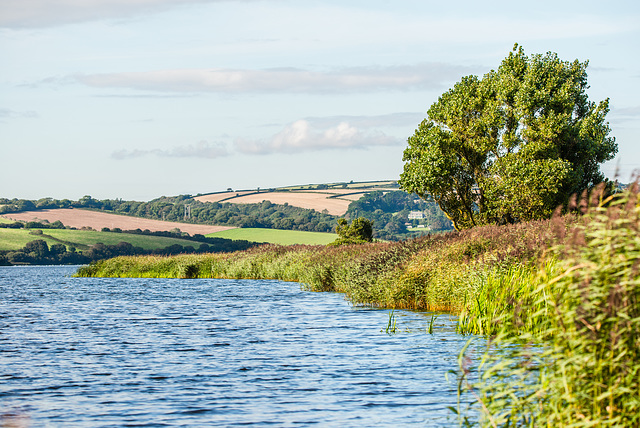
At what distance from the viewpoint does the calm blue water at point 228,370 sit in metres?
10.8

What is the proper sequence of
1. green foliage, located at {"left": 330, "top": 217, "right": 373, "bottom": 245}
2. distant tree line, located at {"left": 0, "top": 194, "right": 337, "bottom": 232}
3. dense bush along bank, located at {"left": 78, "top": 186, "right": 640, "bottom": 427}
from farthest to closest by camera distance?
distant tree line, located at {"left": 0, "top": 194, "right": 337, "bottom": 232} → green foliage, located at {"left": 330, "top": 217, "right": 373, "bottom": 245} → dense bush along bank, located at {"left": 78, "top": 186, "right": 640, "bottom": 427}

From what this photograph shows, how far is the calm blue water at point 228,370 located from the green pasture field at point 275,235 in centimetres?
8938

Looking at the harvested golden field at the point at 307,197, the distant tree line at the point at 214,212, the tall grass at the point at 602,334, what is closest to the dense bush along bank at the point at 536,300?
the tall grass at the point at 602,334

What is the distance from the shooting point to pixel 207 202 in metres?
184

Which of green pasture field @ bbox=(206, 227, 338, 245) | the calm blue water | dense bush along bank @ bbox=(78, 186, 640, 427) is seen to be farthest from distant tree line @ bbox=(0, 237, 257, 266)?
the calm blue water

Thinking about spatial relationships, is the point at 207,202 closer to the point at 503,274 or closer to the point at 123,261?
the point at 123,261

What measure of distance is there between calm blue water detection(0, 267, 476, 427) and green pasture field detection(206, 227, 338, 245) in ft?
293

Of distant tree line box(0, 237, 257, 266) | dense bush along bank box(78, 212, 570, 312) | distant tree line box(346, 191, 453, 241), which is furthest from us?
distant tree line box(346, 191, 453, 241)

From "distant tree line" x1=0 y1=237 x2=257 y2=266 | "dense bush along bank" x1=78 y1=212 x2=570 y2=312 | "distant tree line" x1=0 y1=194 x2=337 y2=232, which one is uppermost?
"distant tree line" x1=0 y1=194 x2=337 y2=232

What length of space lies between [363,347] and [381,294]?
9.67 metres

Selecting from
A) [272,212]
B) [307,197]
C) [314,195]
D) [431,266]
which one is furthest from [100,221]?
[431,266]

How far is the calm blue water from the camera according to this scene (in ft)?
35.3

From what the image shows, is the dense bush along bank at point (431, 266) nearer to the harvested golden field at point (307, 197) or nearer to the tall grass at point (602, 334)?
the tall grass at point (602, 334)

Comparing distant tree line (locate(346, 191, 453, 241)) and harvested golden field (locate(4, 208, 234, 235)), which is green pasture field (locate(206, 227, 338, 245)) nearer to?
harvested golden field (locate(4, 208, 234, 235))
